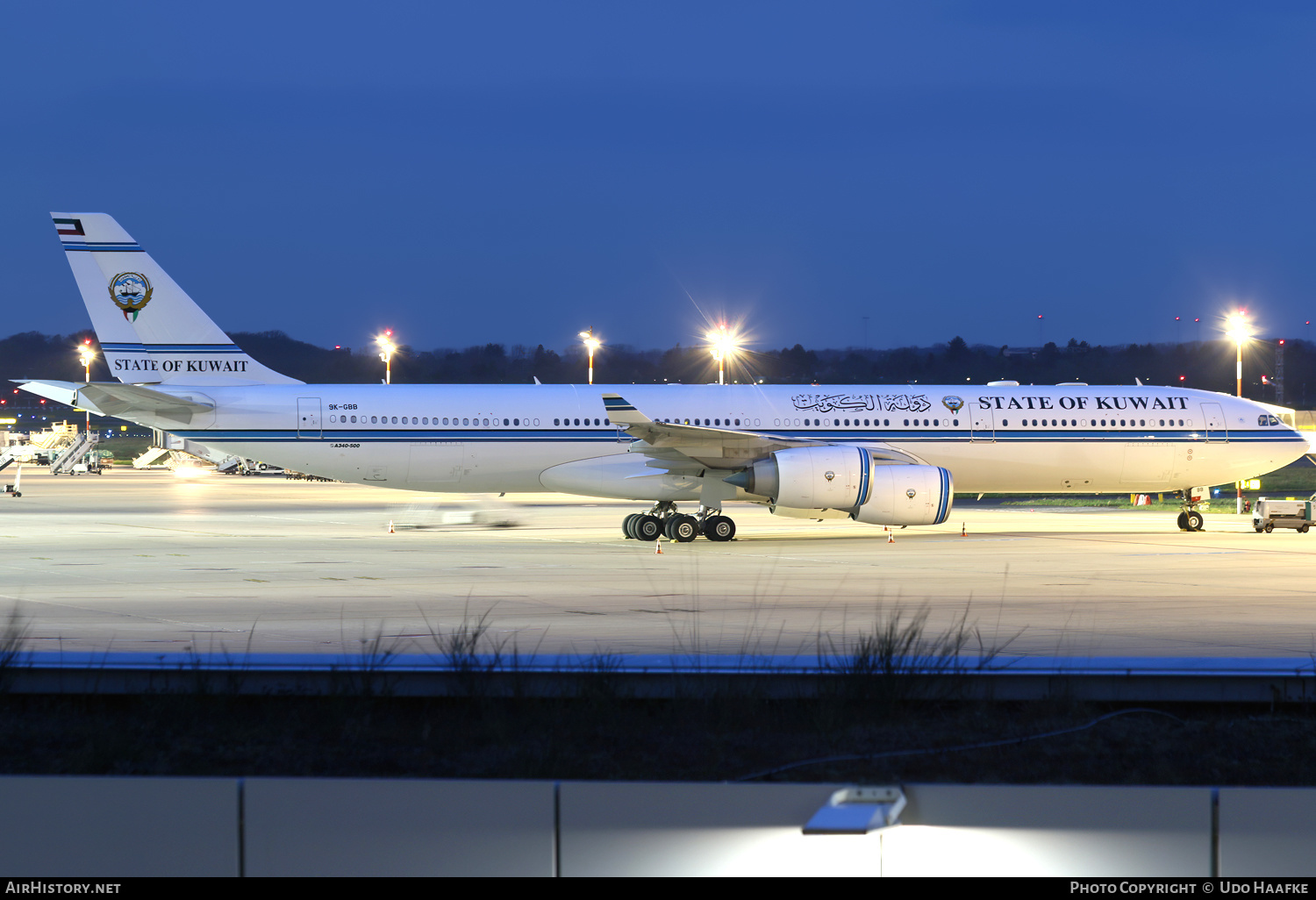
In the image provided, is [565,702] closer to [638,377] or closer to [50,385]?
[50,385]

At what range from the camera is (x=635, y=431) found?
24312 mm

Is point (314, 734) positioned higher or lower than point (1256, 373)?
lower

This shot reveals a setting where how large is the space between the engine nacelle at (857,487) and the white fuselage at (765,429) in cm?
188

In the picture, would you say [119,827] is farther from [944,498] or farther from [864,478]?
[944,498]

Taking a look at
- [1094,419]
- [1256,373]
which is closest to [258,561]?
[1094,419]

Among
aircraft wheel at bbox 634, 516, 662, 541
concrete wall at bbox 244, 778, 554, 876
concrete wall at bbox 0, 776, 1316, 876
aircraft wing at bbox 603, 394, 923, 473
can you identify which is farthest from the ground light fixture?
aircraft wheel at bbox 634, 516, 662, 541

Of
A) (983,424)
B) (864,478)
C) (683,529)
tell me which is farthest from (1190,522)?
(683,529)

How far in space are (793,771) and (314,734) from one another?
2895 mm

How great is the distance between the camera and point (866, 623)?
1250 centimetres

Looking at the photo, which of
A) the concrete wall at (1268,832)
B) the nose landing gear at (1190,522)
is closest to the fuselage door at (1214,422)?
the nose landing gear at (1190,522)

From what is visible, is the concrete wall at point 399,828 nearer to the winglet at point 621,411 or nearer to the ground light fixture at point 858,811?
the ground light fixture at point 858,811

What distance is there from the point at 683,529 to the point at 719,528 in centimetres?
71

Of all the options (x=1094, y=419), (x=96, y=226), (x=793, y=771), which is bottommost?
(x=793, y=771)

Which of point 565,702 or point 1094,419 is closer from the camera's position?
point 565,702
